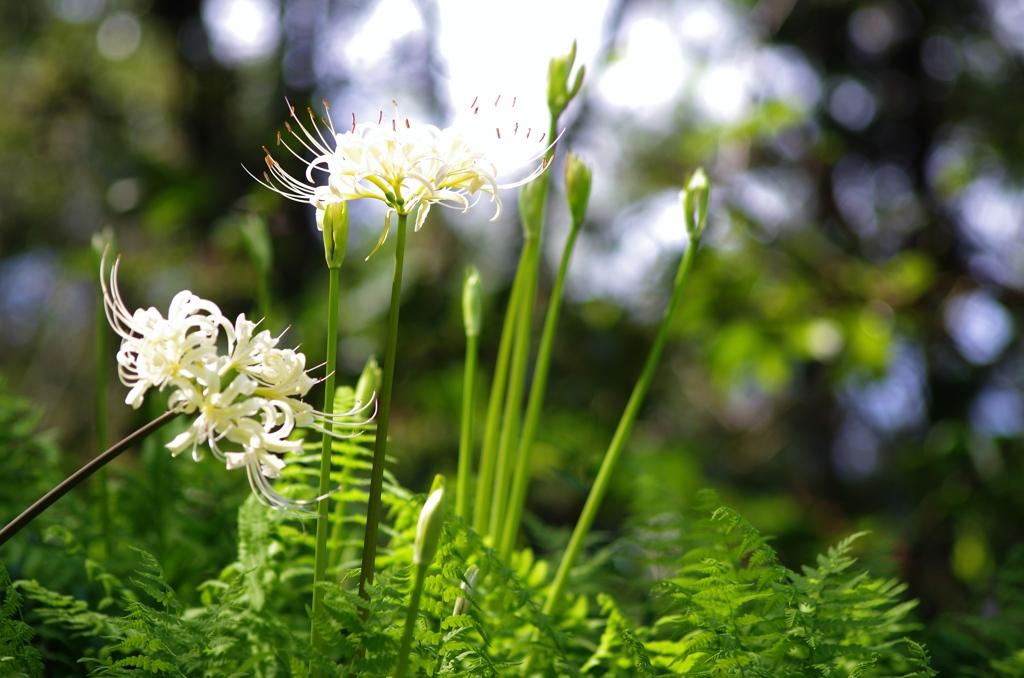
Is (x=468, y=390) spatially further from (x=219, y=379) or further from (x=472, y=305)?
(x=219, y=379)

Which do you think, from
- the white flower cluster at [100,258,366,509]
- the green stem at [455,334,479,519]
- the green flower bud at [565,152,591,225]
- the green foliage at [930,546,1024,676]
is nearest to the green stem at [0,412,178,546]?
the white flower cluster at [100,258,366,509]

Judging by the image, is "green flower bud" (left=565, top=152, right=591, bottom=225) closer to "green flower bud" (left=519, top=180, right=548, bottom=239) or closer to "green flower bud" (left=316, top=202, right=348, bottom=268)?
"green flower bud" (left=519, top=180, right=548, bottom=239)

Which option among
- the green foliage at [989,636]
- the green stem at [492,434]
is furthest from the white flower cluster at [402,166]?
the green foliage at [989,636]

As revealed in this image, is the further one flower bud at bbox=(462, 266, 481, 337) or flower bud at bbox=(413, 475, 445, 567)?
flower bud at bbox=(462, 266, 481, 337)

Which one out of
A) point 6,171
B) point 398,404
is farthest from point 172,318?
point 6,171

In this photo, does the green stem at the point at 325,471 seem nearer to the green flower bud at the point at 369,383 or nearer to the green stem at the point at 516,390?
the green flower bud at the point at 369,383
